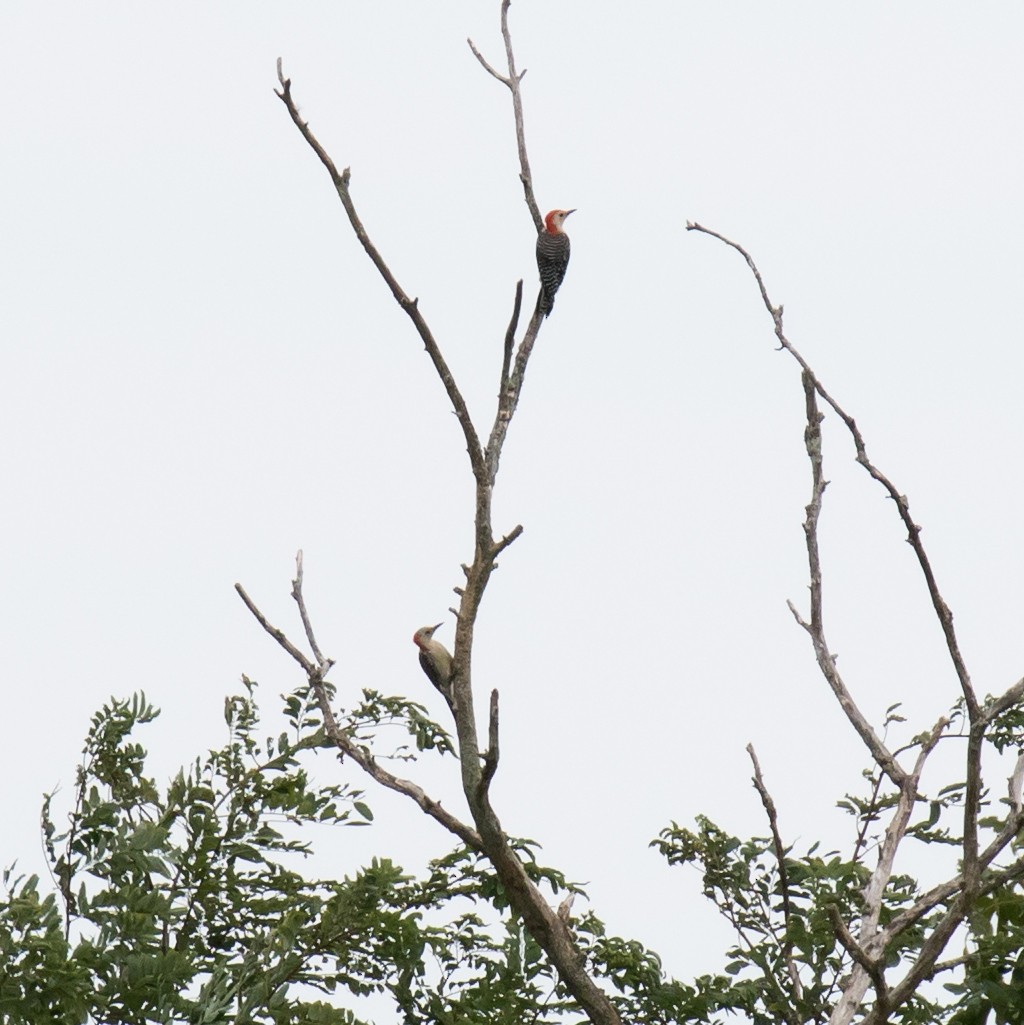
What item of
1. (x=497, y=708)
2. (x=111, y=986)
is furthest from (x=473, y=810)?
(x=111, y=986)

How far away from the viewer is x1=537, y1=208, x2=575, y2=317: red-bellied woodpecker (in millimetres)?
7973

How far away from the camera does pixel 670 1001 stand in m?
6.73

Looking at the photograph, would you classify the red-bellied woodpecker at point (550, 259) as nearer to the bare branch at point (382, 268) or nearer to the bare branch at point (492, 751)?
the bare branch at point (382, 268)

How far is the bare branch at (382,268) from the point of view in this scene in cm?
550

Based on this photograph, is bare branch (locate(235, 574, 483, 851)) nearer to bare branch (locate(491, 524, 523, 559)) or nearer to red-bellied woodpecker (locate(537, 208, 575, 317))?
bare branch (locate(491, 524, 523, 559))

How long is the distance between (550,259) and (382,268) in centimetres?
329

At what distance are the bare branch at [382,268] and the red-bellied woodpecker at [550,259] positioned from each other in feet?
7.55

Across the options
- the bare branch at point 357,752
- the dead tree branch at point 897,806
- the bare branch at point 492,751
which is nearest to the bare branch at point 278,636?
the bare branch at point 357,752

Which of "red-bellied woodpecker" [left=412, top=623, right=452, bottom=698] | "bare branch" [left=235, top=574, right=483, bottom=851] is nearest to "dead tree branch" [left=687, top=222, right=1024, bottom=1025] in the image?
"bare branch" [left=235, top=574, right=483, bottom=851]

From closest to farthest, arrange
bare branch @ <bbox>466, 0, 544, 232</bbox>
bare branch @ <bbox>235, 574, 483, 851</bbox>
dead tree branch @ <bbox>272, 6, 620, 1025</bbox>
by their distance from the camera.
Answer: dead tree branch @ <bbox>272, 6, 620, 1025</bbox>
bare branch @ <bbox>235, 574, 483, 851</bbox>
bare branch @ <bbox>466, 0, 544, 232</bbox>

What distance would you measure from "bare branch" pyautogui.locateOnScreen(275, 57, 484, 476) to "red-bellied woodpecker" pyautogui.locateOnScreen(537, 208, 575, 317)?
2.30m

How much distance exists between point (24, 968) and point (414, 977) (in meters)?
2.44

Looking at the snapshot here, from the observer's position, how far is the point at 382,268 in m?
5.53

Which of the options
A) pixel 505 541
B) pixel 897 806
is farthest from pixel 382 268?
pixel 897 806
